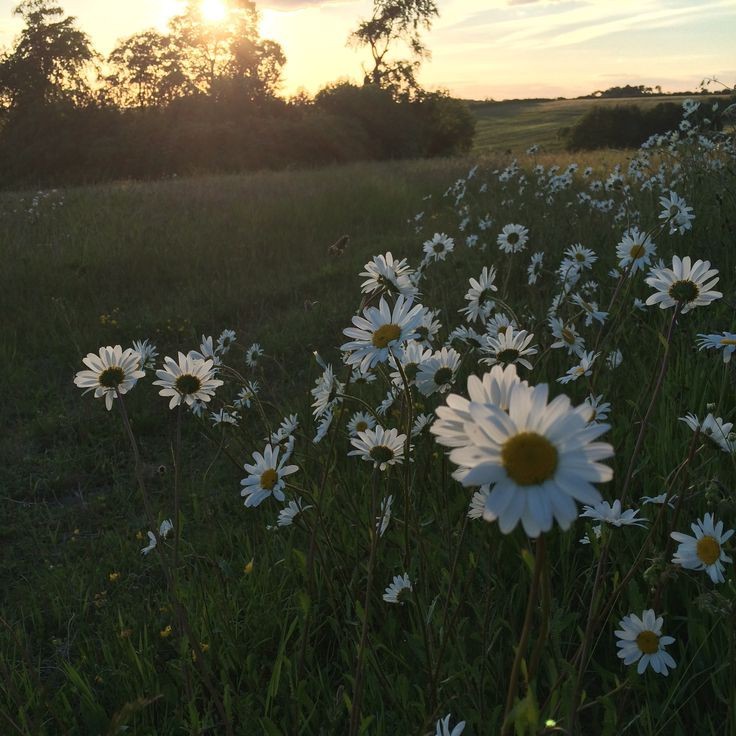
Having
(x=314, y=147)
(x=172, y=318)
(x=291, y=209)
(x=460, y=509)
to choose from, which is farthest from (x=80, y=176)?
(x=460, y=509)

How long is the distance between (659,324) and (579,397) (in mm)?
909

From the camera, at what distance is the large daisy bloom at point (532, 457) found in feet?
2.27

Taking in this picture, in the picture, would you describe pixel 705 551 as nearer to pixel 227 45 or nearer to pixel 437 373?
pixel 437 373

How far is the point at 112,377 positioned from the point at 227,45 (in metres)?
35.8

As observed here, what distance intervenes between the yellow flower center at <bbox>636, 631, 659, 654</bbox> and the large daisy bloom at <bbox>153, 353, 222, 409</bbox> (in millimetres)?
1107

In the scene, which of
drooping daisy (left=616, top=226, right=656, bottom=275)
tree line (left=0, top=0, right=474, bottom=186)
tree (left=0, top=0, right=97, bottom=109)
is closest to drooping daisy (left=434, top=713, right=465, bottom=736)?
drooping daisy (left=616, top=226, right=656, bottom=275)

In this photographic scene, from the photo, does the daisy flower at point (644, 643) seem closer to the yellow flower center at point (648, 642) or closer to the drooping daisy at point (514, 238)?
the yellow flower center at point (648, 642)

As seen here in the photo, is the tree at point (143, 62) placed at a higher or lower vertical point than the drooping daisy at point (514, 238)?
higher

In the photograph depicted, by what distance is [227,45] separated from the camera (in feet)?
109

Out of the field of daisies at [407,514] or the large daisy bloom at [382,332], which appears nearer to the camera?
the field of daisies at [407,514]

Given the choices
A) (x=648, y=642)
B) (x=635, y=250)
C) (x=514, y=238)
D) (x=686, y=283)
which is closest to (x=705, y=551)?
(x=648, y=642)

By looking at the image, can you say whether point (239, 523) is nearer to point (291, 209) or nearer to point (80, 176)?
point (291, 209)

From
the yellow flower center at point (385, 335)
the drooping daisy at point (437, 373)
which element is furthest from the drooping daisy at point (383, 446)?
the yellow flower center at point (385, 335)

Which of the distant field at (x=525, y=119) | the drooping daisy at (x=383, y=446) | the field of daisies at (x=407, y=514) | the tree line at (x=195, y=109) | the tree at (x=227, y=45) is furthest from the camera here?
the distant field at (x=525, y=119)
